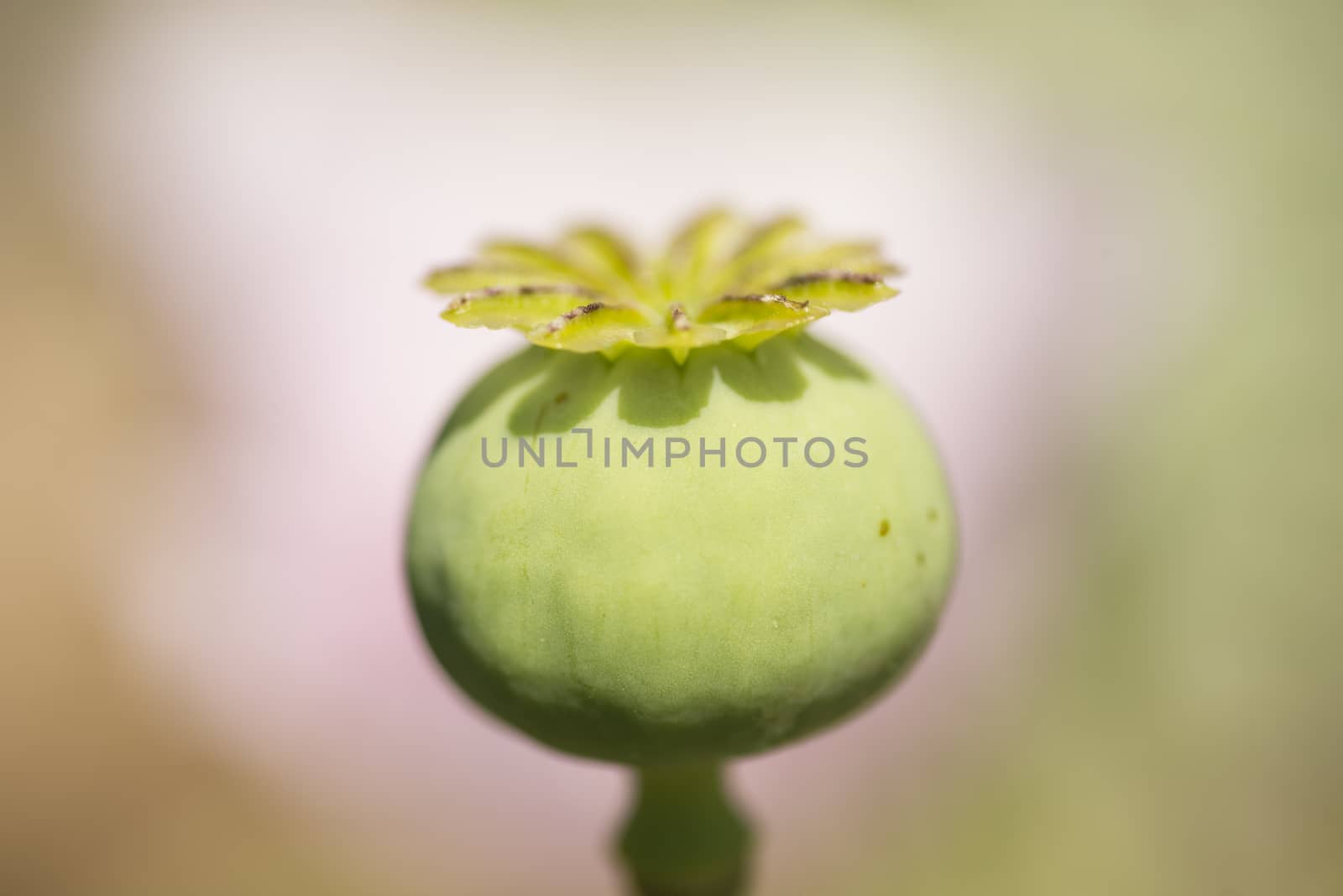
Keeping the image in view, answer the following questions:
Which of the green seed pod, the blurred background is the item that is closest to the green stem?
the green seed pod

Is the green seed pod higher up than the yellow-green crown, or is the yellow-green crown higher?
the yellow-green crown

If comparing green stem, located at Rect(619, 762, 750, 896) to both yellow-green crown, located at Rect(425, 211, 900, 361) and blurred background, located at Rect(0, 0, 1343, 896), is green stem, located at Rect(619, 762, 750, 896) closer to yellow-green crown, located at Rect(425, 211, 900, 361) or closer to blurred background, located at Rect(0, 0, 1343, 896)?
yellow-green crown, located at Rect(425, 211, 900, 361)

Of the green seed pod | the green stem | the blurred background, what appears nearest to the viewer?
the green seed pod

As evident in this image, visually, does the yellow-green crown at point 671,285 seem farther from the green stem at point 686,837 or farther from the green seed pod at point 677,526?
the green stem at point 686,837

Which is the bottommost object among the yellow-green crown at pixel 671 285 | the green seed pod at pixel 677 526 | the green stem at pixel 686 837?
the green stem at pixel 686 837

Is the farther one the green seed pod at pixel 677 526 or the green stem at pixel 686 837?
the green stem at pixel 686 837

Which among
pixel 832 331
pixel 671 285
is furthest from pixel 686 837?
pixel 832 331

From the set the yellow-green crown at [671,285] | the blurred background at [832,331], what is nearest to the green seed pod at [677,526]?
the yellow-green crown at [671,285]
